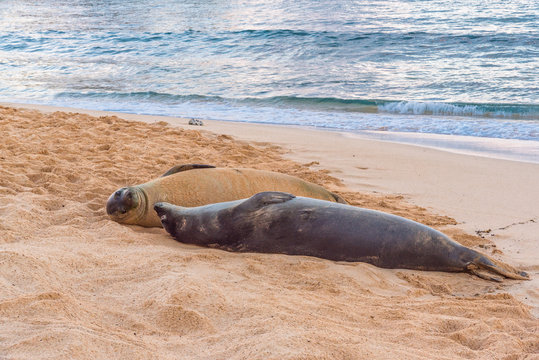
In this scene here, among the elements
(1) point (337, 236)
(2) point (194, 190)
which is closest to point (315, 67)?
(2) point (194, 190)

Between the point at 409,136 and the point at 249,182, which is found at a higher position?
the point at 249,182

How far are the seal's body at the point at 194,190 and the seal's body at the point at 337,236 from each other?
0.63 m

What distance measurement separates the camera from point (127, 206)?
4727 mm

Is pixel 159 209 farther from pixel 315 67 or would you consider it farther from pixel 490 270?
pixel 315 67

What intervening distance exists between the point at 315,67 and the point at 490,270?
13451mm

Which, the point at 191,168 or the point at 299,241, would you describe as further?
the point at 191,168

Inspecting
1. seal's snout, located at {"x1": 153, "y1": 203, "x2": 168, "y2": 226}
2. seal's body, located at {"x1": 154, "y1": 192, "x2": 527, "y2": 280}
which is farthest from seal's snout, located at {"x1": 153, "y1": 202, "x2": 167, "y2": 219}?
seal's body, located at {"x1": 154, "y1": 192, "x2": 527, "y2": 280}

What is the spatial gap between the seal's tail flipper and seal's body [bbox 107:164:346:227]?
4.68 ft

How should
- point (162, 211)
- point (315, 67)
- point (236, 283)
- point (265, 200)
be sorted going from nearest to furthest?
1. point (236, 283)
2. point (265, 200)
3. point (162, 211)
4. point (315, 67)

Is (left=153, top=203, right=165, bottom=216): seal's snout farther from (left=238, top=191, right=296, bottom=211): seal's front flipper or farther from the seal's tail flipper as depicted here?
the seal's tail flipper

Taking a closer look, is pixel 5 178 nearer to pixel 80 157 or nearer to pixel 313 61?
pixel 80 157

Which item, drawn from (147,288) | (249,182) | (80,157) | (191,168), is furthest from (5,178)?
(147,288)

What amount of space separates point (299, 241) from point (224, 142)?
4412mm

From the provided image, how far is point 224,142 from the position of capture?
840 cm
